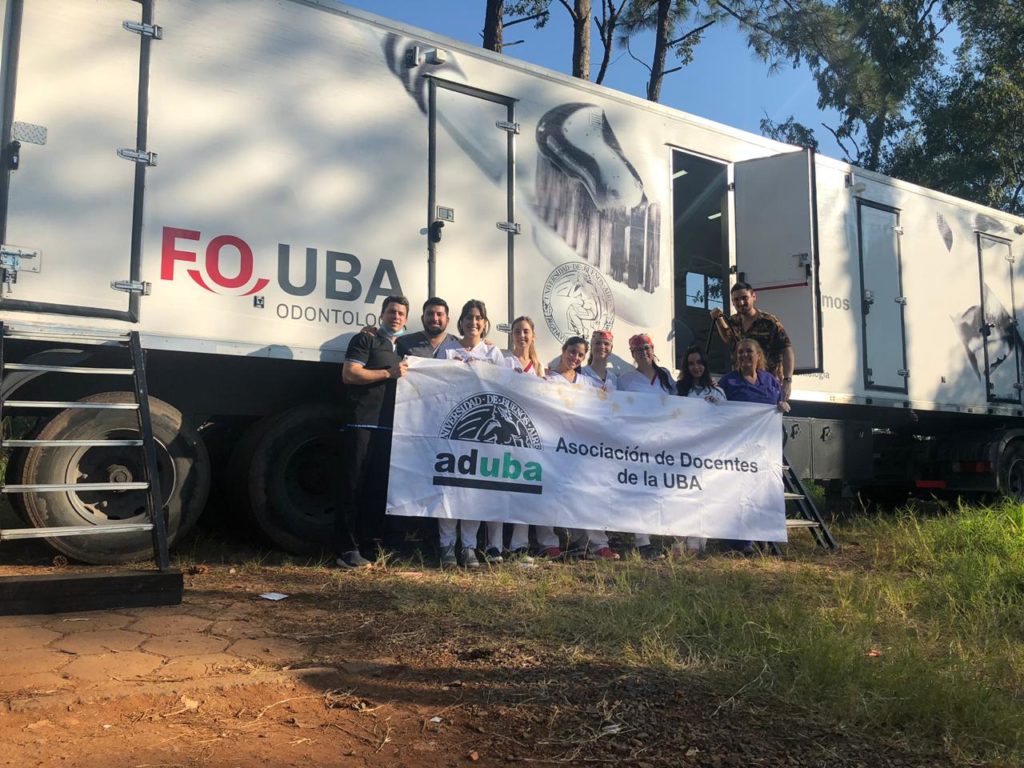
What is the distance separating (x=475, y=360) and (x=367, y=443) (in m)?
0.96

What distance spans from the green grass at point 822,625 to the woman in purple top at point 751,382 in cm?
141

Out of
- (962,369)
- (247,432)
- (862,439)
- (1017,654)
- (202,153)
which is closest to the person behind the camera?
(1017,654)

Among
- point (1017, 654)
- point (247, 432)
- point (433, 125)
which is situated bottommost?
point (1017, 654)

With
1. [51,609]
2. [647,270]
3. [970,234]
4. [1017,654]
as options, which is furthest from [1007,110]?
[51,609]

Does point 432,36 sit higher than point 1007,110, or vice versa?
point 1007,110

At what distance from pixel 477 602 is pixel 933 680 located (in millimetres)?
2134

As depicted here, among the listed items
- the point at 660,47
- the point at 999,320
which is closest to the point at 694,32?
the point at 660,47

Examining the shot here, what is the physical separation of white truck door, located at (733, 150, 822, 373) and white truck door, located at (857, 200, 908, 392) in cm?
148

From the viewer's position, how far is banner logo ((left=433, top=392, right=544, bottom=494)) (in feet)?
19.0

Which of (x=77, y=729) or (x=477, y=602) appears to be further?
(x=477, y=602)

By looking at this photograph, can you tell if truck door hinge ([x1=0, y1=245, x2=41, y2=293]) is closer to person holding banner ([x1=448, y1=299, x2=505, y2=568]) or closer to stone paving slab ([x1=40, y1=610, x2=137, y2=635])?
stone paving slab ([x1=40, y1=610, x2=137, y2=635])

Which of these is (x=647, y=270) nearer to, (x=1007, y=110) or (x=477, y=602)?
(x=477, y=602)

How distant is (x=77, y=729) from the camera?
8.71 feet

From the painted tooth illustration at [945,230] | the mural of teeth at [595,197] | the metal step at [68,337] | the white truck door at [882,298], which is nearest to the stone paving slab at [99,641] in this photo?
the metal step at [68,337]
